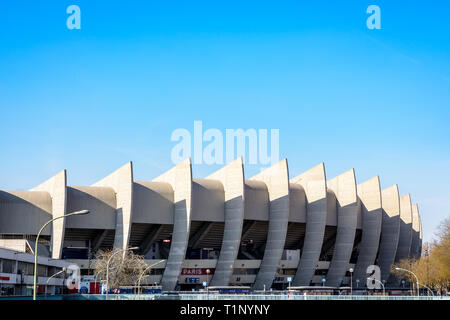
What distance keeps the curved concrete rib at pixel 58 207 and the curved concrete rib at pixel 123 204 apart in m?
6.47

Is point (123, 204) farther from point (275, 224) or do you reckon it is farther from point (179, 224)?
point (275, 224)

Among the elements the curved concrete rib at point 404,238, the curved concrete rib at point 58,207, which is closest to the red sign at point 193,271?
the curved concrete rib at point 58,207

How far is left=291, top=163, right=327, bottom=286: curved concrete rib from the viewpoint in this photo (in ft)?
263

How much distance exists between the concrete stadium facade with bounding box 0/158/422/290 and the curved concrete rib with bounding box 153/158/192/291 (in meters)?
0.12

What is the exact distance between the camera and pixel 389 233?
96188 millimetres

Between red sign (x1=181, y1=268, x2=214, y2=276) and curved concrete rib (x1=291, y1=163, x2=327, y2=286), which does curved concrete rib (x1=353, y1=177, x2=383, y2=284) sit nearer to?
curved concrete rib (x1=291, y1=163, x2=327, y2=286)

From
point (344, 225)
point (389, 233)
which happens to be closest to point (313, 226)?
point (344, 225)

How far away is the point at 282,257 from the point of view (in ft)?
274

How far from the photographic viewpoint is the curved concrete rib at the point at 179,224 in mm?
69438

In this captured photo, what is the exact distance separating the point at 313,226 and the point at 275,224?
711 centimetres

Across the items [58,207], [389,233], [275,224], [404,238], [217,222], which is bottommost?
[404,238]

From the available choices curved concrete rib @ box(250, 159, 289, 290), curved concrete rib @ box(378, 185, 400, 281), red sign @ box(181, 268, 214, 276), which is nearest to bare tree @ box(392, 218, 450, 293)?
curved concrete rib @ box(378, 185, 400, 281)

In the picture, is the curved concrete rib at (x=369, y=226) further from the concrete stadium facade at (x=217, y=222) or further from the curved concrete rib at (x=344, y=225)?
the curved concrete rib at (x=344, y=225)
